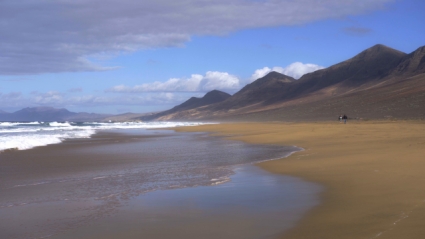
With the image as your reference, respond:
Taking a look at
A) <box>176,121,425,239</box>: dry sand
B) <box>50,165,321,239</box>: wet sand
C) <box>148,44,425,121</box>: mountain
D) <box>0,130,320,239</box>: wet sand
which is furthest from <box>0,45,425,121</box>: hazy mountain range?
<box>50,165,321,239</box>: wet sand

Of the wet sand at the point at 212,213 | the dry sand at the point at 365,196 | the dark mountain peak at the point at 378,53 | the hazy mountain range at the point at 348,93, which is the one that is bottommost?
the dry sand at the point at 365,196

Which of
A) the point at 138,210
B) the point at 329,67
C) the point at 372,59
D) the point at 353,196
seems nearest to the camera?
the point at 138,210

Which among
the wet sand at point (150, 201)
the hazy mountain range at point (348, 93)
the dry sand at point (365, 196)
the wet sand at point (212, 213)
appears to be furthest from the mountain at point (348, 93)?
the wet sand at point (212, 213)

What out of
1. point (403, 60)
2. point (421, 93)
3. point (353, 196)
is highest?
point (403, 60)

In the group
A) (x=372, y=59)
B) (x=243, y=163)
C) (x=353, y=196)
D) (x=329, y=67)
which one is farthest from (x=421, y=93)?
(x=329, y=67)

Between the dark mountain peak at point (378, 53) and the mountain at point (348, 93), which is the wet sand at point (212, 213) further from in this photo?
the dark mountain peak at point (378, 53)

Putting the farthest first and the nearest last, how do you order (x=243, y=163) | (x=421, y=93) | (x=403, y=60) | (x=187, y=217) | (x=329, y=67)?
(x=329, y=67)
(x=403, y=60)
(x=421, y=93)
(x=243, y=163)
(x=187, y=217)

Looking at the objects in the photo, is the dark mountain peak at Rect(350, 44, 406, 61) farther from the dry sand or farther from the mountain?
the dry sand

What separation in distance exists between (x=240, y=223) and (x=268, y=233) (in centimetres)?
56

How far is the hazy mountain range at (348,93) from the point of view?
2418 inches

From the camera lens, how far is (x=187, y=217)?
215 inches

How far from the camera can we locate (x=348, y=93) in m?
102

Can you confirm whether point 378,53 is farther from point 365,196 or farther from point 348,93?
point 365,196

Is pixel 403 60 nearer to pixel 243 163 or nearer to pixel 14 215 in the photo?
pixel 243 163
